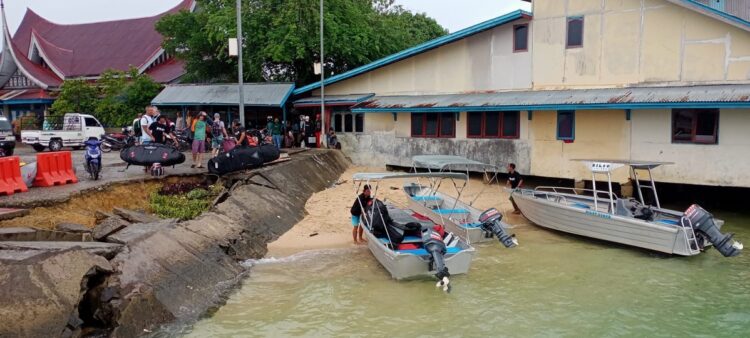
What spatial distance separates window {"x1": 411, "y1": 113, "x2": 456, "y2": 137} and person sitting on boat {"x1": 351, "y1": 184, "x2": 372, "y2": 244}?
8.43 metres

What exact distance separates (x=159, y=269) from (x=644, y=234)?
1050cm

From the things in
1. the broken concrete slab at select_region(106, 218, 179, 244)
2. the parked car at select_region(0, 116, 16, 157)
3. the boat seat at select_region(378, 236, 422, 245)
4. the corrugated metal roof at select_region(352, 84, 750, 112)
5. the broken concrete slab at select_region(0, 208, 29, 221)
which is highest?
the corrugated metal roof at select_region(352, 84, 750, 112)

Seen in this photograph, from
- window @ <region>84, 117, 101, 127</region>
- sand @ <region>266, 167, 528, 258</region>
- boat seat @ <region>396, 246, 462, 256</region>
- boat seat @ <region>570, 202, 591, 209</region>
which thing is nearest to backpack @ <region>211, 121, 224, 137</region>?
sand @ <region>266, 167, 528, 258</region>

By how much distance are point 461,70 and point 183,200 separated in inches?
465

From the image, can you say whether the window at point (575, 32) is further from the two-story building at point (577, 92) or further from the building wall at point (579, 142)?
the building wall at point (579, 142)

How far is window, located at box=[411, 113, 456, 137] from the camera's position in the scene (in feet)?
69.3

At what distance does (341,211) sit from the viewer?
1647 cm

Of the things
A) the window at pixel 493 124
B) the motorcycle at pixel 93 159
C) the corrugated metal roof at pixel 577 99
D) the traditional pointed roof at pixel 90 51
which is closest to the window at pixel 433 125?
the corrugated metal roof at pixel 577 99

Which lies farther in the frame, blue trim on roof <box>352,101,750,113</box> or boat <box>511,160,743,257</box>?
blue trim on roof <box>352,101,750,113</box>

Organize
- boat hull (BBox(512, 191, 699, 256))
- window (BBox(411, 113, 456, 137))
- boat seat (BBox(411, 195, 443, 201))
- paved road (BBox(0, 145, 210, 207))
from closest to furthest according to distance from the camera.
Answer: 1. paved road (BBox(0, 145, 210, 207))
2. boat hull (BBox(512, 191, 699, 256))
3. boat seat (BBox(411, 195, 443, 201))
4. window (BBox(411, 113, 456, 137))

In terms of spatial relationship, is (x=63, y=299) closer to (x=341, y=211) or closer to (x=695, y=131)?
(x=341, y=211)

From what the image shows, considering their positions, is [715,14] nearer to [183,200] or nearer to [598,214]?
[598,214]

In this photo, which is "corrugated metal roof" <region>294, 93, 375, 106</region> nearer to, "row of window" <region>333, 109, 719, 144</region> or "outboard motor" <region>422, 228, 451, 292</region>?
"row of window" <region>333, 109, 719, 144</region>

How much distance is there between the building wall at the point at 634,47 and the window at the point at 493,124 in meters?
1.42
